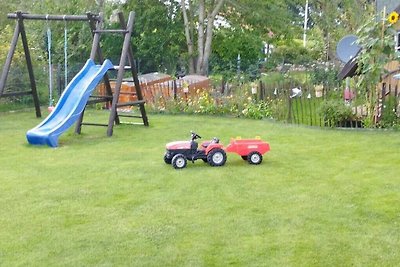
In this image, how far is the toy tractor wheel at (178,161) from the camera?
873cm

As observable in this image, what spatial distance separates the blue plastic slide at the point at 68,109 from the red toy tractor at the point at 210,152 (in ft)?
9.67

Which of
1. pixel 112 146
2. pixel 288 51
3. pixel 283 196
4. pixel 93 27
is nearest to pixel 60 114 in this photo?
pixel 112 146

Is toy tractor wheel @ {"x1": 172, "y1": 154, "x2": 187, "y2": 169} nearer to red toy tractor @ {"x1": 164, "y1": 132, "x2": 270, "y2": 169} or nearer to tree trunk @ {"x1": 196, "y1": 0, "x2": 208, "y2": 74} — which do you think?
red toy tractor @ {"x1": 164, "y1": 132, "x2": 270, "y2": 169}

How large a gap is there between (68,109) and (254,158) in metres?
4.53

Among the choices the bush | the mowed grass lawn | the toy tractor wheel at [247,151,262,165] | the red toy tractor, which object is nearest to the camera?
the mowed grass lawn

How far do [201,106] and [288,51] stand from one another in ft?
64.6

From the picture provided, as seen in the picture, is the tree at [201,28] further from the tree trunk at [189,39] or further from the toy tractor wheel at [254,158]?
the toy tractor wheel at [254,158]

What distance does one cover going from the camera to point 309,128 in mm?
12992

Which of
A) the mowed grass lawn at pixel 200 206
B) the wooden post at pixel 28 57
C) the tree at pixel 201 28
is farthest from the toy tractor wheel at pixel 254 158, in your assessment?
the tree at pixel 201 28

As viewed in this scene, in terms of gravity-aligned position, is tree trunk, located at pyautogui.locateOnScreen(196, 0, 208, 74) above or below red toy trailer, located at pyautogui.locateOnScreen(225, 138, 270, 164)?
above

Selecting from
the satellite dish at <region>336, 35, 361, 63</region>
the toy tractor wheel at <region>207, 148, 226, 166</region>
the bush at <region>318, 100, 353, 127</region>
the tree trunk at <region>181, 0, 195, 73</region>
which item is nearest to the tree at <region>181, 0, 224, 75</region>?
the tree trunk at <region>181, 0, 195, 73</region>

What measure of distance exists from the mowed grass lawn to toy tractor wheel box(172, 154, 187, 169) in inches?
6.3

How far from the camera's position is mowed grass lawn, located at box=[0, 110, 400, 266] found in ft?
17.0

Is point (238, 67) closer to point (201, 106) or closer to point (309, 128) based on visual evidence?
point (201, 106)
